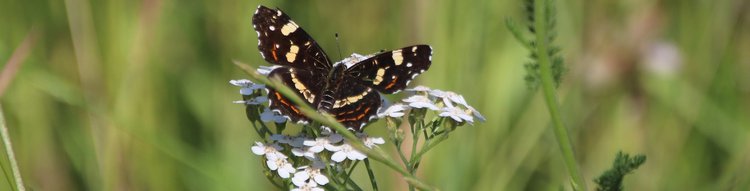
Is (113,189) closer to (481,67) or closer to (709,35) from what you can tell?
(481,67)

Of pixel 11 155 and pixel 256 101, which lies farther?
pixel 256 101

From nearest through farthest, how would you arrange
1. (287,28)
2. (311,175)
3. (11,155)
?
(11,155), (311,175), (287,28)

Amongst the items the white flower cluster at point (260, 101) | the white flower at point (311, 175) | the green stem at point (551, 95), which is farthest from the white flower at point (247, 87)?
the green stem at point (551, 95)

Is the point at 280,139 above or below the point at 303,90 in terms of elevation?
below

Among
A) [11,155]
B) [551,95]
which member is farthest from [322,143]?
[11,155]

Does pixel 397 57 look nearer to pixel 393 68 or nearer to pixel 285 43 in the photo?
pixel 393 68

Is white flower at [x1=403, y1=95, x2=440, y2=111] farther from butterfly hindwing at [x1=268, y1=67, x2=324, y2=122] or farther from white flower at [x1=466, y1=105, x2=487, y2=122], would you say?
butterfly hindwing at [x1=268, y1=67, x2=324, y2=122]

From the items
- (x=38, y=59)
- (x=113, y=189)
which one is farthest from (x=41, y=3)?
(x=113, y=189)
